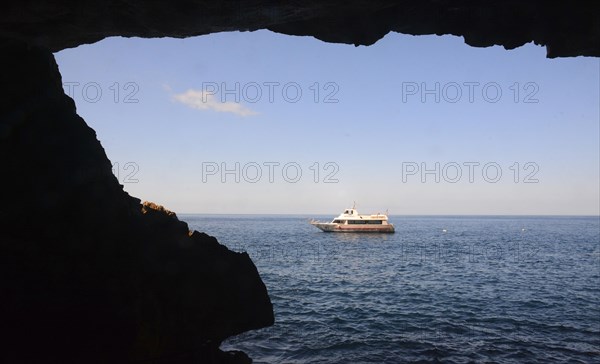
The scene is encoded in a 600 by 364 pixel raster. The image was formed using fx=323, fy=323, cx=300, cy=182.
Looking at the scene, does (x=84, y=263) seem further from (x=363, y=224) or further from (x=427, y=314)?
(x=363, y=224)

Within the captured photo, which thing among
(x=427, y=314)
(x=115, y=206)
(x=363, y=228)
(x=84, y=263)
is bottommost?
(x=427, y=314)

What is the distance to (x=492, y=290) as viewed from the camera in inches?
874

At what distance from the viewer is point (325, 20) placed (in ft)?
30.7

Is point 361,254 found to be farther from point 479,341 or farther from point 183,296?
point 183,296

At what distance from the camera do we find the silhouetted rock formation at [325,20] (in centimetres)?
763

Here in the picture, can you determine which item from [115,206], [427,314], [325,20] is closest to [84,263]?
[115,206]

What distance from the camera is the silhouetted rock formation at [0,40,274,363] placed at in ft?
21.1

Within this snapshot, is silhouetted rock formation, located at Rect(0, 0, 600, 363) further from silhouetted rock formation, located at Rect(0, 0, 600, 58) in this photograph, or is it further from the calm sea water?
the calm sea water

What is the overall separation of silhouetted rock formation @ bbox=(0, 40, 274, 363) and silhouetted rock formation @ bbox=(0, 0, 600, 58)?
149 cm

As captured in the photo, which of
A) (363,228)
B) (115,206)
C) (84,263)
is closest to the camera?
Answer: (84,263)

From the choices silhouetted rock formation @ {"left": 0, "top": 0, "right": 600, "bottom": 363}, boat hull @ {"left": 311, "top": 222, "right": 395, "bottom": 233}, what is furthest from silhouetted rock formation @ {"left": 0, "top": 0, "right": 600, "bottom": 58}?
boat hull @ {"left": 311, "top": 222, "right": 395, "bottom": 233}

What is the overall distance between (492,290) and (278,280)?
1510cm

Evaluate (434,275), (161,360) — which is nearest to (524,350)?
(161,360)

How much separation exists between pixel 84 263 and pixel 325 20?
28.8ft
